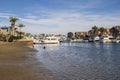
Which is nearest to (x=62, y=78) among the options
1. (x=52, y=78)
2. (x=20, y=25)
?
(x=52, y=78)

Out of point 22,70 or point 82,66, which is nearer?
point 22,70

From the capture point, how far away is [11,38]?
120 metres

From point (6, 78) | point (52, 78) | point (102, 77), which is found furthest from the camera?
point (102, 77)

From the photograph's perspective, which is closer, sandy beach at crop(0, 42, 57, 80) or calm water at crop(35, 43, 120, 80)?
sandy beach at crop(0, 42, 57, 80)

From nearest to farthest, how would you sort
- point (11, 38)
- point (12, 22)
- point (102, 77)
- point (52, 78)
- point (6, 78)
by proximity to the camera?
point (6, 78) → point (52, 78) → point (102, 77) → point (11, 38) → point (12, 22)

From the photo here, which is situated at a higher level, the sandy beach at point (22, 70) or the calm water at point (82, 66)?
the sandy beach at point (22, 70)

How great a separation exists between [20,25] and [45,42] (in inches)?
1196

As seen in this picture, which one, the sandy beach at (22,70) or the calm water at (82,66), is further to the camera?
the calm water at (82,66)

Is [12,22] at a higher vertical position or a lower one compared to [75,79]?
higher

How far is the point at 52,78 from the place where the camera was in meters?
19.2

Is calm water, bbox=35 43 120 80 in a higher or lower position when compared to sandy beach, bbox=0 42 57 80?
lower

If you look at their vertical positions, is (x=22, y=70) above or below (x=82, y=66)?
above

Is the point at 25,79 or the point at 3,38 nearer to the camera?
the point at 25,79

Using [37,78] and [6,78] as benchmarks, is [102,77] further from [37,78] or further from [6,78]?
[6,78]
